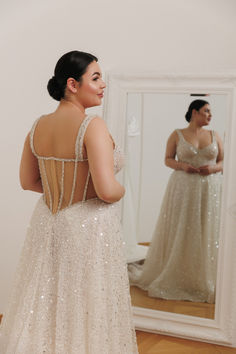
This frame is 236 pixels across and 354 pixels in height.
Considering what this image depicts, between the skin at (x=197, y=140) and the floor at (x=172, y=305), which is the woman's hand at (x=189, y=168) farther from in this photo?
the floor at (x=172, y=305)

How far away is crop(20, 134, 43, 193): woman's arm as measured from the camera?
6.07ft

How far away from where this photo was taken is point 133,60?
8.34 feet

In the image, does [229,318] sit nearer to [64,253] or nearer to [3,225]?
[64,253]

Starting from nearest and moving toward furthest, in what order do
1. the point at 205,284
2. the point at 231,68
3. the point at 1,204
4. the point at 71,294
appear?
the point at 71,294 < the point at 231,68 < the point at 205,284 < the point at 1,204

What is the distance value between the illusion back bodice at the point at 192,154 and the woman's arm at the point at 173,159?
0.02m

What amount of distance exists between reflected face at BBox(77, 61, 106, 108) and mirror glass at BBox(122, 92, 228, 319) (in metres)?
0.79

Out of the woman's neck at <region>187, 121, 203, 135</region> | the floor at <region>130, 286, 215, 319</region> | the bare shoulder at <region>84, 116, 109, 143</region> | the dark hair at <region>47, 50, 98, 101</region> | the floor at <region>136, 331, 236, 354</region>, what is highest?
the dark hair at <region>47, 50, 98, 101</region>

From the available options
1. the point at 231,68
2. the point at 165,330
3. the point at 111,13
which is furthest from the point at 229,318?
the point at 111,13

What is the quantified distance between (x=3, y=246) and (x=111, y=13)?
164 cm

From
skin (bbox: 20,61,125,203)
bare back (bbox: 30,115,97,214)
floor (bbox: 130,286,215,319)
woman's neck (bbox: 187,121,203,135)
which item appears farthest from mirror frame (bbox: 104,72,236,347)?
bare back (bbox: 30,115,97,214)

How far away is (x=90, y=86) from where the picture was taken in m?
1.77

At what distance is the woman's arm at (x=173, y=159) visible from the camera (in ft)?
8.33

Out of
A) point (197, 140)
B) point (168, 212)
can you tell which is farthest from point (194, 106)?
point (168, 212)

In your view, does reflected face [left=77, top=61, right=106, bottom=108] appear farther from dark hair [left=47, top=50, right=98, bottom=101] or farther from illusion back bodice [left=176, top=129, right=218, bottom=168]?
illusion back bodice [left=176, top=129, right=218, bottom=168]
